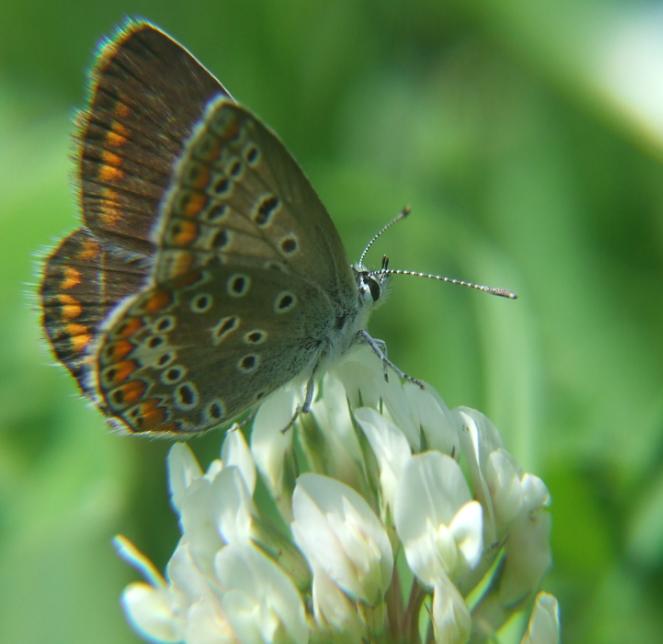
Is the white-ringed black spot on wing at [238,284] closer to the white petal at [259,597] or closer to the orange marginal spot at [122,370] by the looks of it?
the orange marginal spot at [122,370]

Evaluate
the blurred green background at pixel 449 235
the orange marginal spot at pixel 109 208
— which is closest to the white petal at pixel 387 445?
the orange marginal spot at pixel 109 208

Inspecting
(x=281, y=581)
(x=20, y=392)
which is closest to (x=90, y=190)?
(x=281, y=581)

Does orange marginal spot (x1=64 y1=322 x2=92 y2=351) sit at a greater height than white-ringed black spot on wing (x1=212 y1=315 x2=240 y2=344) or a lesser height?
lesser

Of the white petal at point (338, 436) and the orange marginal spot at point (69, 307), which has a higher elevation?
the orange marginal spot at point (69, 307)

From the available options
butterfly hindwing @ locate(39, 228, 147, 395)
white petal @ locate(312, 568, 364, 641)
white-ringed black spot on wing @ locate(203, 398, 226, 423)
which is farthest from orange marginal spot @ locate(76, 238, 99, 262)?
white petal @ locate(312, 568, 364, 641)

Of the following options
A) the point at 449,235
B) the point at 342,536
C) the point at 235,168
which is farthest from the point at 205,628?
the point at 449,235

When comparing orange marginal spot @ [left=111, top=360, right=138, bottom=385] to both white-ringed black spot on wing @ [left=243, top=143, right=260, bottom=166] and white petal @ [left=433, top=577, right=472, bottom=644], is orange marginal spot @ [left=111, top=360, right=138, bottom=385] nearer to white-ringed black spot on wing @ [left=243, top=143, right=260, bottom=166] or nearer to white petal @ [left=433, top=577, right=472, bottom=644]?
white-ringed black spot on wing @ [left=243, top=143, right=260, bottom=166]

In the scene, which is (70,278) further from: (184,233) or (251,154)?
(251,154)
